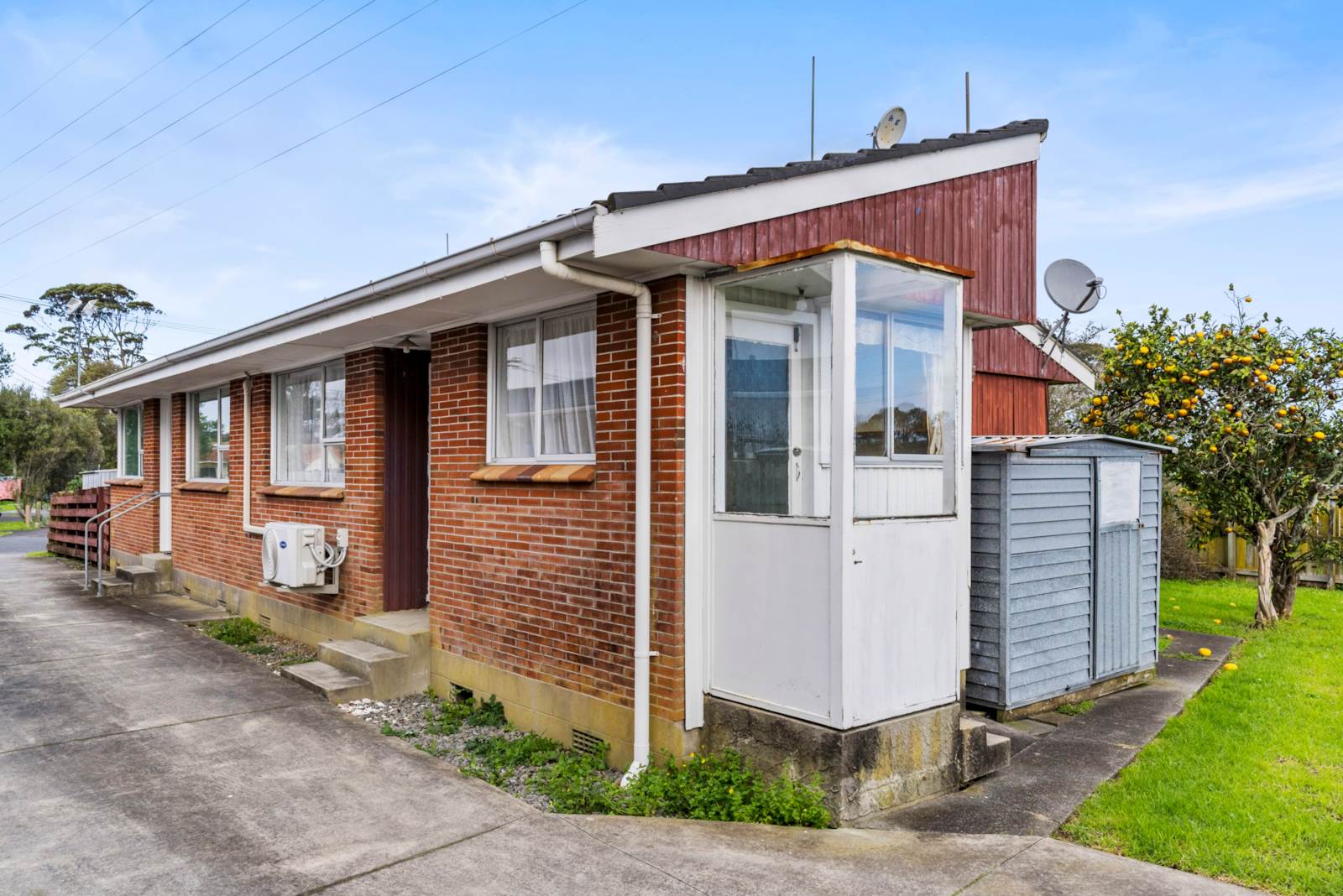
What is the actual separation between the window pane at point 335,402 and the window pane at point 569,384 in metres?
3.11

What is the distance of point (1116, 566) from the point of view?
21.5 ft

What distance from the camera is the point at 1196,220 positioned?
14234 millimetres

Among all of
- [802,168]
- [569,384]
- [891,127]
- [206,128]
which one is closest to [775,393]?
[802,168]

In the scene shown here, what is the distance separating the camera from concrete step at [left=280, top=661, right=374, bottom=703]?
6.33 meters

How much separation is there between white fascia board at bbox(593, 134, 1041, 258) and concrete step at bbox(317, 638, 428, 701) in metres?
3.92

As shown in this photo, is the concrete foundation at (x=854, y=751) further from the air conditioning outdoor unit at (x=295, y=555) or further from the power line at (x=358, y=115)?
the power line at (x=358, y=115)

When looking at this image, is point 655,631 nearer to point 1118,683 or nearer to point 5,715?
point 1118,683

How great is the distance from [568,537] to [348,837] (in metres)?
2.06

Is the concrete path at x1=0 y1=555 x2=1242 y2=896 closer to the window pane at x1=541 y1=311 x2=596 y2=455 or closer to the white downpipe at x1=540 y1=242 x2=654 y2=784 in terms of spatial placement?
the white downpipe at x1=540 y1=242 x2=654 y2=784

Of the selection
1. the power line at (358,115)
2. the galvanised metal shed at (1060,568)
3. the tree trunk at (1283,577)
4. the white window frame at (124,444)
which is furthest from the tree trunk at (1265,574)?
the white window frame at (124,444)

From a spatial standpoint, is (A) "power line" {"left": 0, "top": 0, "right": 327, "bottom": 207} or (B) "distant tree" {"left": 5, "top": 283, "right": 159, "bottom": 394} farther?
(B) "distant tree" {"left": 5, "top": 283, "right": 159, "bottom": 394}

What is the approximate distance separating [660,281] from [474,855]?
300 cm

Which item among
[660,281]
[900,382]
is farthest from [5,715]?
[900,382]

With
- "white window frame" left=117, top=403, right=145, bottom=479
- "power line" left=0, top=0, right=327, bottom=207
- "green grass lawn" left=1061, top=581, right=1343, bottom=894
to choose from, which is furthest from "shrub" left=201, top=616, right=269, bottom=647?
"power line" left=0, top=0, right=327, bottom=207
